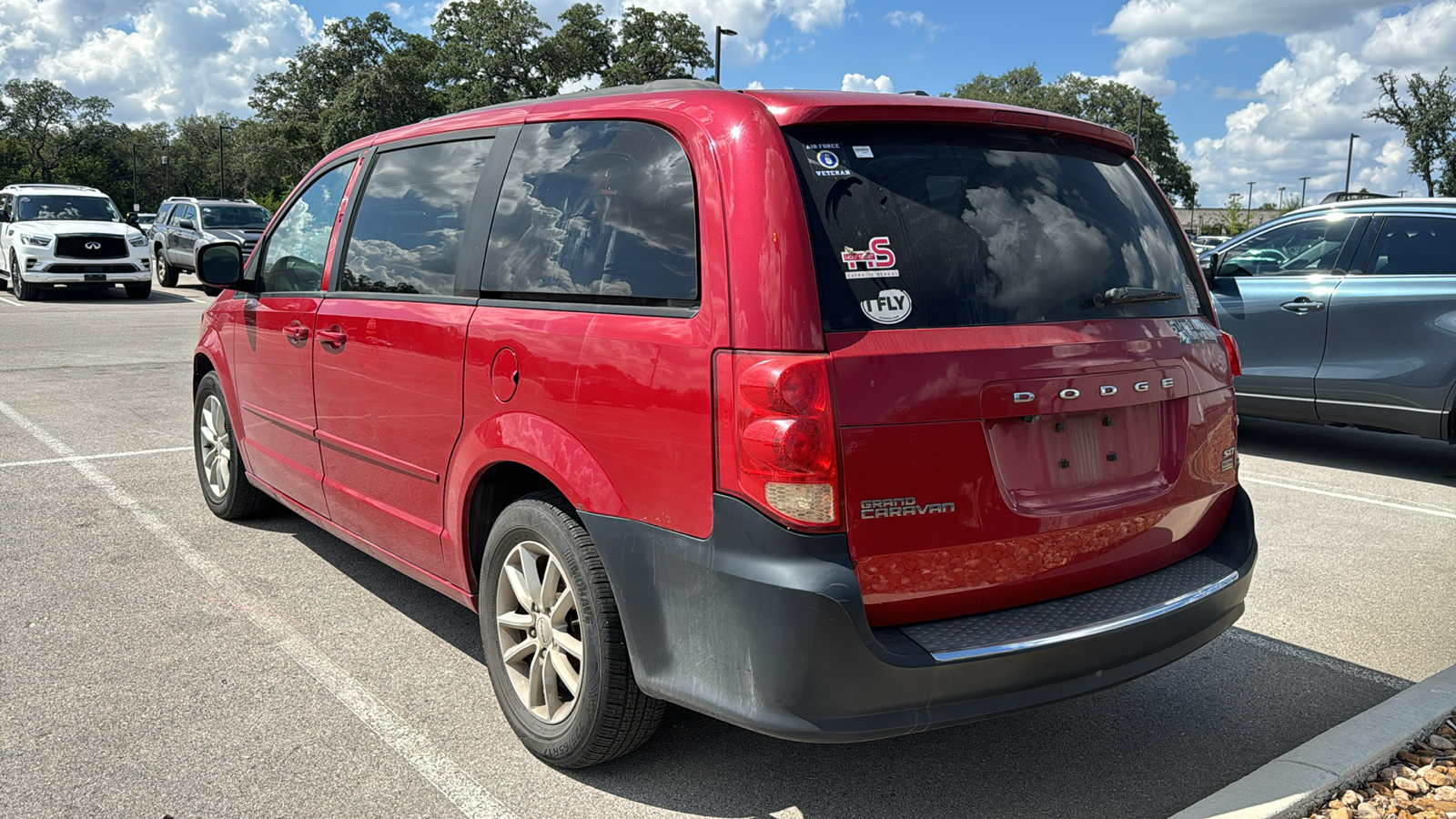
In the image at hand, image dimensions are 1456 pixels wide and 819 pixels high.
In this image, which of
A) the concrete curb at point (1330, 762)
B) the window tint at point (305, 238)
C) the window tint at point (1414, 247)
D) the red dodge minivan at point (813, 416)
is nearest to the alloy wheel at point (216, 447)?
the window tint at point (305, 238)

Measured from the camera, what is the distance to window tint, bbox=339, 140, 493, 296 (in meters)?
3.54

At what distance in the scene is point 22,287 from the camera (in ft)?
65.9

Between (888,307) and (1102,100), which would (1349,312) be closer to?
(888,307)

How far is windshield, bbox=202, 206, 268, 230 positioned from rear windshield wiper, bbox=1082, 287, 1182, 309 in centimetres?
2275

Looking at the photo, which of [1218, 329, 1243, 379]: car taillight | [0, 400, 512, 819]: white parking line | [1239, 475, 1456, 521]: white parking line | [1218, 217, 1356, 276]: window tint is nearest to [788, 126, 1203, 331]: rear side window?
[1218, 329, 1243, 379]: car taillight

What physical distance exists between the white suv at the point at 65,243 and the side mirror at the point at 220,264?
18009 millimetres

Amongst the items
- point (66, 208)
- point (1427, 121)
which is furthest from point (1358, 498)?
point (1427, 121)

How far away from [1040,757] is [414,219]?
2.68 m

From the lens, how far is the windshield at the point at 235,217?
75.7 feet

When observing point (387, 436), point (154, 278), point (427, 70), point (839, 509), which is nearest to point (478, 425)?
point (387, 436)

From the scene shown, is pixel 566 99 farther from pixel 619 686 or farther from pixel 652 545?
pixel 619 686

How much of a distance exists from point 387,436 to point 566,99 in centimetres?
130

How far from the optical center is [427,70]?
65438 mm

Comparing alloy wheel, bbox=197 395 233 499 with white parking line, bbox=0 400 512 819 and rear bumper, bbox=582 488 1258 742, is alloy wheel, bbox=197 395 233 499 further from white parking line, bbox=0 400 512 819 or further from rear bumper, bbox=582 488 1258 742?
rear bumper, bbox=582 488 1258 742
